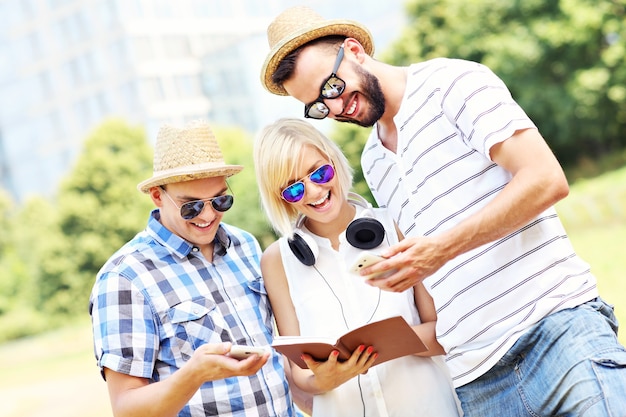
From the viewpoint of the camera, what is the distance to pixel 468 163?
8.18 feet

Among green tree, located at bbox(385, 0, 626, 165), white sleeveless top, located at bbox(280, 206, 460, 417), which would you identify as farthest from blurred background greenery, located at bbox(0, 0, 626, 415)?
white sleeveless top, located at bbox(280, 206, 460, 417)

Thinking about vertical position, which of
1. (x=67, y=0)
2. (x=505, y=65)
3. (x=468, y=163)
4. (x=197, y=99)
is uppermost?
(x=67, y=0)

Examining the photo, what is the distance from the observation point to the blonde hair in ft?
9.82

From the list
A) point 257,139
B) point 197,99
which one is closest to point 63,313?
point 197,99

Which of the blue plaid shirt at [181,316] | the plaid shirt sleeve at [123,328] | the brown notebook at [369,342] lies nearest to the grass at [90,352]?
the blue plaid shirt at [181,316]

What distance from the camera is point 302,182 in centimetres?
297

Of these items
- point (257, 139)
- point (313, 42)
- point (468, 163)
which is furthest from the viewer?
point (257, 139)

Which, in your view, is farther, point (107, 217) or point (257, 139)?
point (107, 217)

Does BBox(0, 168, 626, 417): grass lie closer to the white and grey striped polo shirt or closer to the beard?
the white and grey striped polo shirt

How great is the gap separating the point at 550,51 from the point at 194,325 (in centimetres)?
1945

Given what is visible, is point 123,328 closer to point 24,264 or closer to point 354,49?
point 354,49

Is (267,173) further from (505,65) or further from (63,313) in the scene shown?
(63,313)

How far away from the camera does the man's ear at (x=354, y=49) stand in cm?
281

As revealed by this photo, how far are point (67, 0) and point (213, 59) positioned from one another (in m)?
11.3
